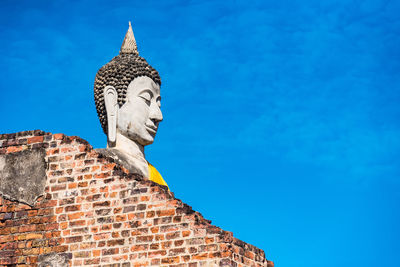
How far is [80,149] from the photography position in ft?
41.2

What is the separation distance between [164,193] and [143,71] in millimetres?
3541

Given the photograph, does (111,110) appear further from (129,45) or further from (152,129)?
(129,45)

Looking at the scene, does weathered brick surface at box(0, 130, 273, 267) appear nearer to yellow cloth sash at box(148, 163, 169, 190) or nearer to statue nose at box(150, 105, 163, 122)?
yellow cloth sash at box(148, 163, 169, 190)

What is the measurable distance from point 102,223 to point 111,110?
9.74ft

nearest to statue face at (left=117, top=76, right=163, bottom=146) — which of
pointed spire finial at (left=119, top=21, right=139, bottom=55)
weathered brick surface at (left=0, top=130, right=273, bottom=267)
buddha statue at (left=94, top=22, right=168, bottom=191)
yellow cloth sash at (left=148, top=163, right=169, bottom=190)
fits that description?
buddha statue at (left=94, top=22, right=168, bottom=191)

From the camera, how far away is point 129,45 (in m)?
15.6

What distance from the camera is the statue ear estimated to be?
14344 millimetres

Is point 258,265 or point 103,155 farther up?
point 103,155

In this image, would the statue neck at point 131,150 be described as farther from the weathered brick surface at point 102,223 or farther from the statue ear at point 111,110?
the weathered brick surface at point 102,223

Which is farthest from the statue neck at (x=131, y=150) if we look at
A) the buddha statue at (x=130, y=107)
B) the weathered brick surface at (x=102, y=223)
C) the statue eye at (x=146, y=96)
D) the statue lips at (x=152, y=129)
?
the weathered brick surface at (x=102, y=223)

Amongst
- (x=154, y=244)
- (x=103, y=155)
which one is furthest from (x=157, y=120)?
(x=154, y=244)

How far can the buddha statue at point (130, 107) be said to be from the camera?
1440cm

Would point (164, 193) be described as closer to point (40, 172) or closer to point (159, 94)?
point (40, 172)

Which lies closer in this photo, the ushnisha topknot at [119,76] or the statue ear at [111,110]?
the statue ear at [111,110]
